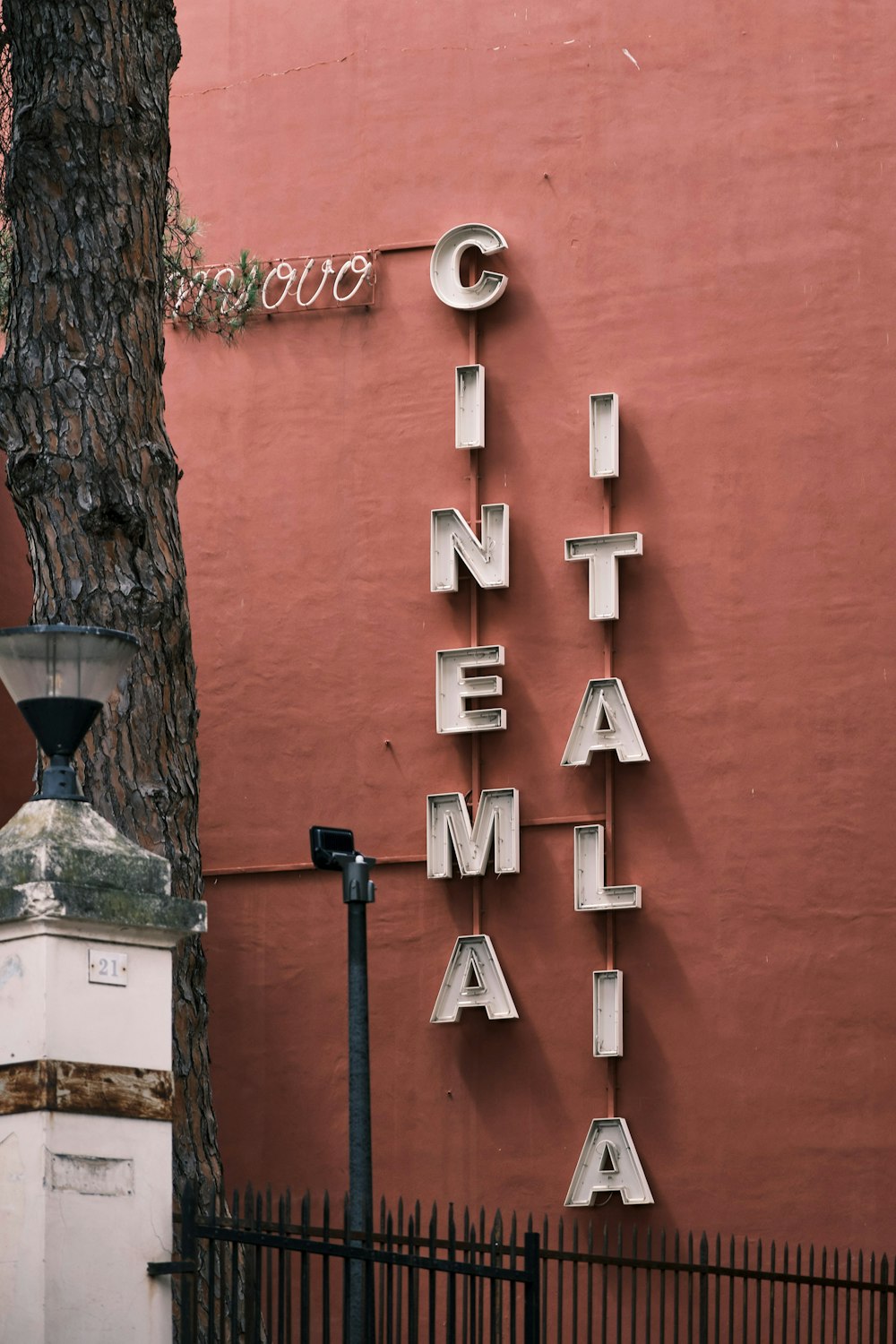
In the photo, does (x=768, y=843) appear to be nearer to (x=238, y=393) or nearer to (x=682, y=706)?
(x=682, y=706)

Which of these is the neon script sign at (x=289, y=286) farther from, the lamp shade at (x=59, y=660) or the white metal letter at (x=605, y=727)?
the lamp shade at (x=59, y=660)

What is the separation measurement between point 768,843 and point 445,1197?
2782mm

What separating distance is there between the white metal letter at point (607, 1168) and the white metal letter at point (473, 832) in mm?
1584

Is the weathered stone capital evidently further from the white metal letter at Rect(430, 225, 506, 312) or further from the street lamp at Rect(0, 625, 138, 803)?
the white metal letter at Rect(430, 225, 506, 312)

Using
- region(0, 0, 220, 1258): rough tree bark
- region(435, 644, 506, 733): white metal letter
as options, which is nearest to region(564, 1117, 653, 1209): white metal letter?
region(435, 644, 506, 733): white metal letter

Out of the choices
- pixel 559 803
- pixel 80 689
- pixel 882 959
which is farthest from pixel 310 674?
pixel 80 689

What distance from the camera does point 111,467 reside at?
8.99 m

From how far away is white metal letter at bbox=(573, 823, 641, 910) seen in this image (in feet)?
38.9

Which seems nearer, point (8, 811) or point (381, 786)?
point (381, 786)

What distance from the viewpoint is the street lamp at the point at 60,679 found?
5.94 metres

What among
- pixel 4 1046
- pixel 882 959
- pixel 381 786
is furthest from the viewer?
pixel 381 786

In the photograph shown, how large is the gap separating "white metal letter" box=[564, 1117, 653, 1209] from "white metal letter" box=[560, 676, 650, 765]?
6.82ft

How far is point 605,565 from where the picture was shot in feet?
40.1

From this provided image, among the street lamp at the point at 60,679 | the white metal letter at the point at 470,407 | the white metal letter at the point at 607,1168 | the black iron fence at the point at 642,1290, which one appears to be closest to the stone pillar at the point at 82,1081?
the street lamp at the point at 60,679
